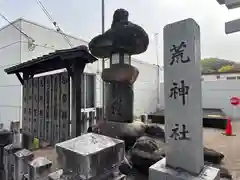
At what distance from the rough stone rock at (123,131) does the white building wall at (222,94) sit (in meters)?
12.5

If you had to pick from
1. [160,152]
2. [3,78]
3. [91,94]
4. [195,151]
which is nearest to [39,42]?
[3,78]

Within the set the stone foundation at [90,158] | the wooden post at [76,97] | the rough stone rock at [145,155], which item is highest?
the wooden post at [76,97]

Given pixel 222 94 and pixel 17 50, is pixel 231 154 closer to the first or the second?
pixel 17 50

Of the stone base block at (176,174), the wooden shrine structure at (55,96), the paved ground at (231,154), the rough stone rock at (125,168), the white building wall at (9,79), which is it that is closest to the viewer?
the stone base block at (176,174)

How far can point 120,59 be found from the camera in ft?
16.2

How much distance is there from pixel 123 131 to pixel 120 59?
198 centimetres

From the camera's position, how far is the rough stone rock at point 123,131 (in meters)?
4.66

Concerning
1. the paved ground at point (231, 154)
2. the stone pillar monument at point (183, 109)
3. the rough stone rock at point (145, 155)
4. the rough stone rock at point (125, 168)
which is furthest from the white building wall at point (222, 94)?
the stone pillar monument at point (183, 109)

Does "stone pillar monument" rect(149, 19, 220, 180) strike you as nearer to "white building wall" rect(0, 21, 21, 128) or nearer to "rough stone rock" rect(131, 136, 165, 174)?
"rough stone rock" rect(131, 136, 165, 174)

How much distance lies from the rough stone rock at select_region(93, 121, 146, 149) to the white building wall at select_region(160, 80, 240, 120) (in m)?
12.5

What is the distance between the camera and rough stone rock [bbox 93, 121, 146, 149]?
4655 millimetres

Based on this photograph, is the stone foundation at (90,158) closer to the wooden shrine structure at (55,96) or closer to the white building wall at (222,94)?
the wooden shrine structure at (55,96)

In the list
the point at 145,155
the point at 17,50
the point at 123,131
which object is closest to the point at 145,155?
the point at 145,155

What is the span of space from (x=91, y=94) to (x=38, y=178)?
5954 millimetres
